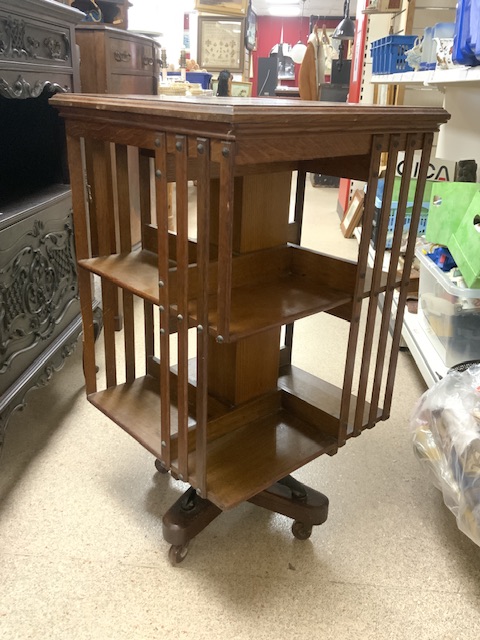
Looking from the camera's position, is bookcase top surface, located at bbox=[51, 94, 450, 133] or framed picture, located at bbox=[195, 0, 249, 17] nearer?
bookcase top surface, located at bbox=[51, 94, 450, 133]

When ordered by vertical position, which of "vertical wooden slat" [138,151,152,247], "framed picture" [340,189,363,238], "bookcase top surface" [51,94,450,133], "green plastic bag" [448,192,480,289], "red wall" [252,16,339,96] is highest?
"red wall" [252,16,339,96]

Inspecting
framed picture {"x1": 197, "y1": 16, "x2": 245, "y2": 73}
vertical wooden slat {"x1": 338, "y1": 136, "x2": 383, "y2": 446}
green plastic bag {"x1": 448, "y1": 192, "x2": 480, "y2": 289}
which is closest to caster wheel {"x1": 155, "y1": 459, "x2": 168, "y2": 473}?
vertical wooden slat {"x1": 338, "y1": 136, "x2": 383, "y2": 446}

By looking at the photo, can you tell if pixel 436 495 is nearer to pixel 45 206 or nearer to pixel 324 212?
pixel 45 206

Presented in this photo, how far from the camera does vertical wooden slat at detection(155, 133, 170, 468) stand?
92cm

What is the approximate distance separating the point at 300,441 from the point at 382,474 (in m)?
0.44

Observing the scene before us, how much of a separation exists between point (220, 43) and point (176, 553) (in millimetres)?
6950

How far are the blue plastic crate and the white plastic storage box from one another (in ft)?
3.34

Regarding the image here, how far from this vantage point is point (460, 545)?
51.0 inches

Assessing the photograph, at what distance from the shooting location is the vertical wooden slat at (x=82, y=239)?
1.14 meters

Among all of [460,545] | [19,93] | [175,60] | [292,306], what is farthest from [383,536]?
[175,60]

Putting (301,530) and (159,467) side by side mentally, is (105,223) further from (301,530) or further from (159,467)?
(301,530)

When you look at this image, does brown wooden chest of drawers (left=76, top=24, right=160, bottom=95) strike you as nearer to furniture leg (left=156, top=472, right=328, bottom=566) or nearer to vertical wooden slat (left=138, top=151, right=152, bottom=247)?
vertical wooden slat (left=138, top=151, right=152, bottom=247)

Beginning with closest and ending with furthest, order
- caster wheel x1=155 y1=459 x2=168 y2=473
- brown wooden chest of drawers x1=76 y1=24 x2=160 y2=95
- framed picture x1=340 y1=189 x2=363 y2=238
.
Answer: caster wheel x1=155 y1=459 x2=168 y2=473
brown wooden chest of drawers x1=76 y1=24 x2=160 y2=95
framed picture x1=340 y1=189 x2=363 y2=238

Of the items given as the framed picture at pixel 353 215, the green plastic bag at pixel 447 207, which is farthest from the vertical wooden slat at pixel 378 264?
the framed picture at pixel 353 215
